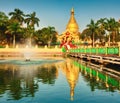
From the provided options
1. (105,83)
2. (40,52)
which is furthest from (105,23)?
(105,83)

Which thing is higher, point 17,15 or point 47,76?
point 17,15

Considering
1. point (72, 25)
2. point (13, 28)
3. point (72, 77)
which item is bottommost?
point (72, 77)

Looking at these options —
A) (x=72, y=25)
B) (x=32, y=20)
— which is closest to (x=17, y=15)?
(x=32, y=20)

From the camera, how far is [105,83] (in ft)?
63.7

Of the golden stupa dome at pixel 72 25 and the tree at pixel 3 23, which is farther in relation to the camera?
the golden stupa dome at pixel 72 25

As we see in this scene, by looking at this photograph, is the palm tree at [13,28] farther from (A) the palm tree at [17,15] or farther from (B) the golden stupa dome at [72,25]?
(B) the golden stupa dome at [72,25]

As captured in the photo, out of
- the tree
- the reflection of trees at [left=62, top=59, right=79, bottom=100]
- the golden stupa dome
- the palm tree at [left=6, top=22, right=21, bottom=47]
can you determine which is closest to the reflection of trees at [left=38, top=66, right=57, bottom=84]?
the reflection of trees at [left=62, top=59, right=79, bottom=100]

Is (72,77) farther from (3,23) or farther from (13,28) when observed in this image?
(3,23)

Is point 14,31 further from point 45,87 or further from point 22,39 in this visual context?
point 45,87

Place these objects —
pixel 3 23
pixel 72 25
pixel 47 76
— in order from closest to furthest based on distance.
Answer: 1. pixel 47 76
2. pixel 3 23
3. pixel 72 25

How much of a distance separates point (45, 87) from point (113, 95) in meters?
4.89

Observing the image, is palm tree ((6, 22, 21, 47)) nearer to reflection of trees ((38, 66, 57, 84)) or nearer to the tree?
the tree

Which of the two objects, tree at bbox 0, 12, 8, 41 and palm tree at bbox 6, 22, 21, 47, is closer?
palm tree at bbox 6, 22, 21, 47

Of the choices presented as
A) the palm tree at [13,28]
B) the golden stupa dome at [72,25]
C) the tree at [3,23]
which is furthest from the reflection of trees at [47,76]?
the golden stupa dome at [72,25]
